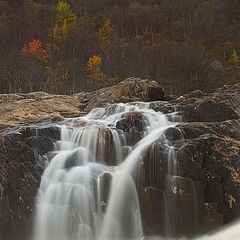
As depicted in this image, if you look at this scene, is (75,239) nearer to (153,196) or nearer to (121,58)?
(153,196)

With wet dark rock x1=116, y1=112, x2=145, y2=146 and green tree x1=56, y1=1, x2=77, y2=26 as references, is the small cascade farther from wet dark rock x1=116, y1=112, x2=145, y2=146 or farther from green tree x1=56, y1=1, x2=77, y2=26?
green tree x1=56, y1=1, x2=77, y2=26

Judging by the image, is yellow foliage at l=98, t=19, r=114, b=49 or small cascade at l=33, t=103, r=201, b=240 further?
yellow foliage at l=98, t=19, r=114, b=49

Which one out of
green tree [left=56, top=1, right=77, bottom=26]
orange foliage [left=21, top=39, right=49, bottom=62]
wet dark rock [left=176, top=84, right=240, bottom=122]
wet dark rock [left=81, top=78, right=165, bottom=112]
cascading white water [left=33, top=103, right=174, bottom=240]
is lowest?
cascading white water [left=33, top=103, right=174, bottom=240]

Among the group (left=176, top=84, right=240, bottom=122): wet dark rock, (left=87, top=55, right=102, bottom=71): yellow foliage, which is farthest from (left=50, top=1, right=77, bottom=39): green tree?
(left=176, top=84, right=240, bottom=122): wet dark rock

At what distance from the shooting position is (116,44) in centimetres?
5934

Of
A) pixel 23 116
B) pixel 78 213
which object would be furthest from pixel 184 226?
pixel 23 116

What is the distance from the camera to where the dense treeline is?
156 feet

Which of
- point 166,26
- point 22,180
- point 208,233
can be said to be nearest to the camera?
point 208,233

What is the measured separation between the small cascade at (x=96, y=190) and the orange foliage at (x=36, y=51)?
44.0 meters

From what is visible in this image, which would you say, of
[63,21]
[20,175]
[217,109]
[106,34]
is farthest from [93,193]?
[63,21]

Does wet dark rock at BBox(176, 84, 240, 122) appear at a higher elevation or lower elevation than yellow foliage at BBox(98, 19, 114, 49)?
lower

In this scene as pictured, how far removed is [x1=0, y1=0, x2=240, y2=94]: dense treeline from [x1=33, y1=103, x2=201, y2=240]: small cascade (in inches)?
1174

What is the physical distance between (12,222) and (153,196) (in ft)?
12.8

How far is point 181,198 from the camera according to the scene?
12.2 m
